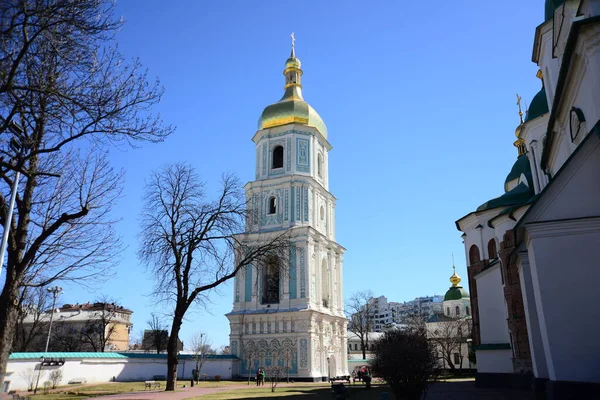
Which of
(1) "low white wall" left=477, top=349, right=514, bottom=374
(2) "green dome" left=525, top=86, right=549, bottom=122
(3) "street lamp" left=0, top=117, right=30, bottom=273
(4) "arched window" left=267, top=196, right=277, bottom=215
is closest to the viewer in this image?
(3) "street lamp" left=0, top=117, right=30, bottom=273

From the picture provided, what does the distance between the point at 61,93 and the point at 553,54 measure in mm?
16634

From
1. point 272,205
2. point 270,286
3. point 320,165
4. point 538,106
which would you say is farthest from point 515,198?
point 320,165

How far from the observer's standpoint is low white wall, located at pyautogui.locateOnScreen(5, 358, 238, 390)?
2684 cm

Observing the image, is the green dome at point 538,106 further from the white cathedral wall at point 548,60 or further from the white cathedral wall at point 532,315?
the white cathedral wall at point 532,315

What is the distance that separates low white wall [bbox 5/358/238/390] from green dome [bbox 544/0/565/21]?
29953 mm

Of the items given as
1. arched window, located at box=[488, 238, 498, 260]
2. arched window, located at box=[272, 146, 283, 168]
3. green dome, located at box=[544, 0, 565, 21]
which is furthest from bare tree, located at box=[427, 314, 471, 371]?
green dome, located at box=[544, 0, 565, 21]

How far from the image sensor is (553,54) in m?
18.0

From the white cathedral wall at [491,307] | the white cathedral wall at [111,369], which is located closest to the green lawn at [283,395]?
the white cathedral wall at [491,307]

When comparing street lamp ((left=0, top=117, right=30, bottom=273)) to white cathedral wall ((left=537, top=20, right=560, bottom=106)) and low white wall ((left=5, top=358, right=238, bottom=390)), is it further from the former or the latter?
low white wall ((left=5, top=358, right=238, bottom=390))

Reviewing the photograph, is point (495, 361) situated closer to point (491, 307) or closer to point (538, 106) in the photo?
point (491, 307)

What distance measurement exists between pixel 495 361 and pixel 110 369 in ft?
77.8

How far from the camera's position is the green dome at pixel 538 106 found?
917 inches

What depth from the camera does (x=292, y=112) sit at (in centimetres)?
4347

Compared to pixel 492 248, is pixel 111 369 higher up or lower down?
lower down
